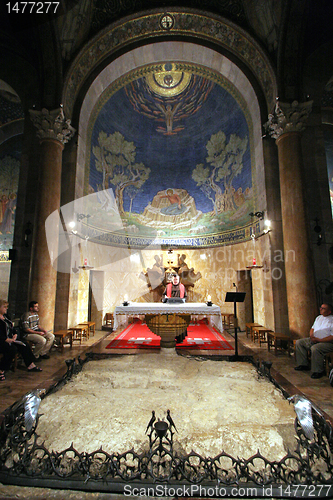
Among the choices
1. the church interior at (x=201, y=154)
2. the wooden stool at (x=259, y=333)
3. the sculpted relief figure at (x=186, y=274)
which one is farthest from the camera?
the sculpted relief figure at (x=186, y=274)

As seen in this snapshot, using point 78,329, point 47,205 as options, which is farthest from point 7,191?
point 78,329

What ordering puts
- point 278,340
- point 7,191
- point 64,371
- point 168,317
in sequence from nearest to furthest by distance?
point 64,371 → point 278,340 → point 168,317 → point 7,191

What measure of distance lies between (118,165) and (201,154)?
178 inches

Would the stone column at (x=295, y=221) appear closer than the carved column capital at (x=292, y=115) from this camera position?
Yes

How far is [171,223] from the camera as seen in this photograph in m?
14.4

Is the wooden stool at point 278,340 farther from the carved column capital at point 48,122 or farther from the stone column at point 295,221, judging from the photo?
the carved column capital at point 48,122

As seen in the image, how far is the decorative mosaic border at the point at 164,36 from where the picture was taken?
8.87 meters

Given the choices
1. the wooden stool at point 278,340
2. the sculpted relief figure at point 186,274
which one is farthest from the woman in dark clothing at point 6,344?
the sculpted relief figure at point 186,274

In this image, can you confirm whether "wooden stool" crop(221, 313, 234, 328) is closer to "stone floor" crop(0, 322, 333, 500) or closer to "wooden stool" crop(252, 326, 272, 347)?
"wooden stool" crop(252, 326, 272, 347)

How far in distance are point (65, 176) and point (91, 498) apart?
8.87 meters

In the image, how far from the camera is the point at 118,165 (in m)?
13.1

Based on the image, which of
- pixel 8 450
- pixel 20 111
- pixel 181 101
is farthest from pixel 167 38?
pixel 8 450

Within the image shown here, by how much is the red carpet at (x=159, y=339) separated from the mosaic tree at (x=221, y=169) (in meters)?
5.95

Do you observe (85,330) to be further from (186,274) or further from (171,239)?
(171,239)
